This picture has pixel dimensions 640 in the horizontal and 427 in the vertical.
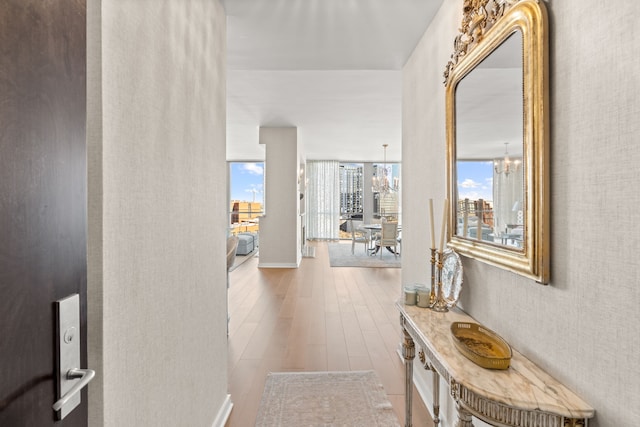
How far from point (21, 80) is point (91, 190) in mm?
378

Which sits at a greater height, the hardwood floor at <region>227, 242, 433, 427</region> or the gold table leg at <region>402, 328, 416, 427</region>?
the gold table leg at <region>402, 328, 416, 427</region>

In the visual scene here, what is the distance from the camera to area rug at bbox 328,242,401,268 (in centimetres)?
707

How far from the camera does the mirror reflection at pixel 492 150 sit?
128 centimetres

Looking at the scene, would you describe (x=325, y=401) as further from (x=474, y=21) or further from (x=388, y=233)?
(x=388, y=233)

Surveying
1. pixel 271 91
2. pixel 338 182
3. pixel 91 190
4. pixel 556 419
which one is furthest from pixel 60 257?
pixel 338 182

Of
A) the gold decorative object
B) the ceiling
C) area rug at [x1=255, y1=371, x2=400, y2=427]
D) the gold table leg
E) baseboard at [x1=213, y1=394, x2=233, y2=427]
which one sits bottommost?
area rug at [x1=255, y1=371, x2=400, y2=427]

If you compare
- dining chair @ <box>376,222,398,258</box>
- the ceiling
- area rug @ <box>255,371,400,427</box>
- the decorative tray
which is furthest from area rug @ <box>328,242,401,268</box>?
the decorative tray

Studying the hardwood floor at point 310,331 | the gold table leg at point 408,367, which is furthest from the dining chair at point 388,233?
the gold table leg at point 408,367

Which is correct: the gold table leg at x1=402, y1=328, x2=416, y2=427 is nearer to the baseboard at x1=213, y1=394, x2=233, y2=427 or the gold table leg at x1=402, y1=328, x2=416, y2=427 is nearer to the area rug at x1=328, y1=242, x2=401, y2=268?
the baseboard at x1=213, y1=394, x2=233, y2=427

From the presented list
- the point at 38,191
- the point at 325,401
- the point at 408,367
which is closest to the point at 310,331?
the point at 325,401

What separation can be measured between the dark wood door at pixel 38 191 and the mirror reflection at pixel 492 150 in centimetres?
134

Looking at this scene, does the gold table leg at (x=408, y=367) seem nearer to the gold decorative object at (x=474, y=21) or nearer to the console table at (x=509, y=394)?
the console table at (x=509, y=394)

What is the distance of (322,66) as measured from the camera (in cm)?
292

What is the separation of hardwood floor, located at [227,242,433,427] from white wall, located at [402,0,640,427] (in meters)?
1.26
